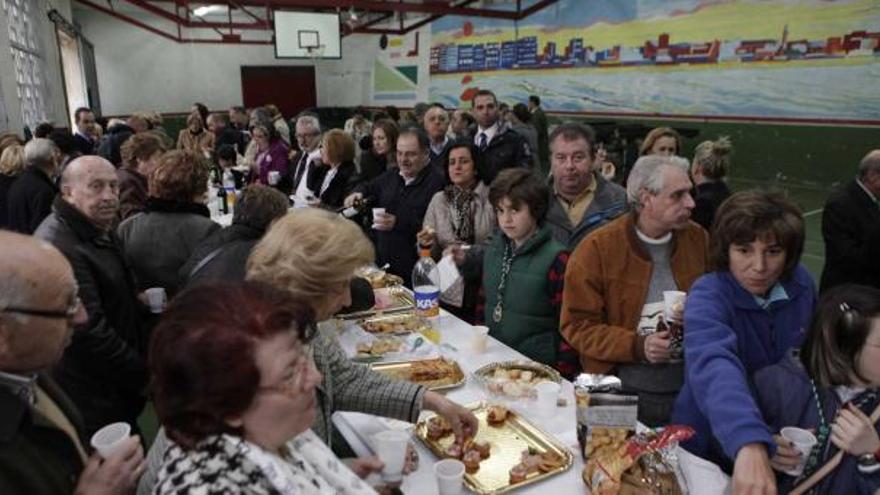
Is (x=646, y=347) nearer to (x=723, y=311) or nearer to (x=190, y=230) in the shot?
(x=723, y=311)

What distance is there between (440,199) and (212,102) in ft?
56.0

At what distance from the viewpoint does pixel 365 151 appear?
625cm

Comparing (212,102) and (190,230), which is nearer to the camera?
(190,230)

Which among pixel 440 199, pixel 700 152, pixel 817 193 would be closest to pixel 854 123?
pixel 817 193

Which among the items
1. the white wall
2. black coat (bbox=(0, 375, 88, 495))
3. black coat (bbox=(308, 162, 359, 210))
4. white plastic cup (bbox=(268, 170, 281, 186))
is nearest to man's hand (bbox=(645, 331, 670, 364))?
black coat (bbox=(0, 375, 88, 495))

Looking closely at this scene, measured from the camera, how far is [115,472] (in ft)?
4.73

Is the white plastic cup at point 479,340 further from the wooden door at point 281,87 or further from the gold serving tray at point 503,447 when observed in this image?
the wooden door at point 281,87

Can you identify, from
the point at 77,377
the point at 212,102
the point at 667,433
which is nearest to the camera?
the point at 667,433

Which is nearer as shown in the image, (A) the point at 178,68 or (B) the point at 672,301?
(B) the point at 672,301

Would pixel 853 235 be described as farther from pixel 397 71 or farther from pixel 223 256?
pixel 397 71

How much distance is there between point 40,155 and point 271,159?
8.84 feet

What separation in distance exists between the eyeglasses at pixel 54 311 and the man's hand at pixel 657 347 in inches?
74.5

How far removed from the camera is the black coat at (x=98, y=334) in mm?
2340

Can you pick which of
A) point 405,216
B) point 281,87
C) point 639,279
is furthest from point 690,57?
point 281,87
